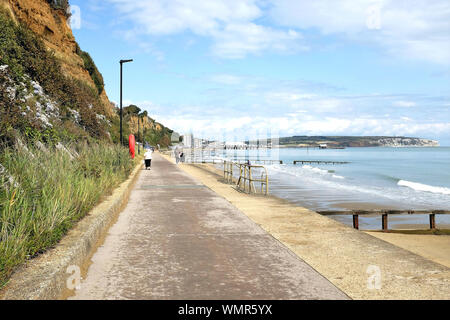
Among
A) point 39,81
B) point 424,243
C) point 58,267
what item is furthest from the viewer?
point 39,81

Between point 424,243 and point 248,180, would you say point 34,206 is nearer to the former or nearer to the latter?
point 424,243

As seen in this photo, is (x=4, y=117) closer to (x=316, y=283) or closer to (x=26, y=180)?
(x=26, y=180)

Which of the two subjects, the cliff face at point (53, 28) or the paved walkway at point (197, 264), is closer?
the paved walkway at point (197, 264)

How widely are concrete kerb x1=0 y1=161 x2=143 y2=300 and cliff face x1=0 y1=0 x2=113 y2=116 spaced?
26.7 metres

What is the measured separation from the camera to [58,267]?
16.3 ft

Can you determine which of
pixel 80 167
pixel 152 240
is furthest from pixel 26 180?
pixel 80 167

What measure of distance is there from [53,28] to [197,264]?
3737 centimetres

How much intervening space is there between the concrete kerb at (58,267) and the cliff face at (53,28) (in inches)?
1051

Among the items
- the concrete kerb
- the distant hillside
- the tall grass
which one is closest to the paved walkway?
the concrete kerb

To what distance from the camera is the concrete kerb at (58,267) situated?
166 inches

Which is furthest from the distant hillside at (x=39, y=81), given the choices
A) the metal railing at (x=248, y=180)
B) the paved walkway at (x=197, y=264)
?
the metal railing at (x=248, y=180)

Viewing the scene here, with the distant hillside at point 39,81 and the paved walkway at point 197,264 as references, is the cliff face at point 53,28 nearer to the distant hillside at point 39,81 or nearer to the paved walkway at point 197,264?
the distant hillside at point 39,81

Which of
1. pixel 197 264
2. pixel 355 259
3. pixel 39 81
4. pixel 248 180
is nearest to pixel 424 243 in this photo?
pixel 355 259

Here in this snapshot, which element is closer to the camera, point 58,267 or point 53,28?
point 58,267
